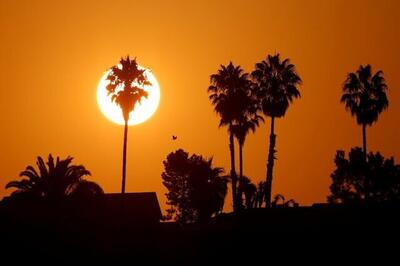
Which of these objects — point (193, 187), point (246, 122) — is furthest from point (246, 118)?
point (193, 187)

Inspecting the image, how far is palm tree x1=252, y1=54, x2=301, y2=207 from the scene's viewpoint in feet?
214

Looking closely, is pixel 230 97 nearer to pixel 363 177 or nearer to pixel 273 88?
pixel 273 88

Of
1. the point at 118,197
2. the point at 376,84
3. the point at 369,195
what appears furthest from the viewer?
the point at 369,195

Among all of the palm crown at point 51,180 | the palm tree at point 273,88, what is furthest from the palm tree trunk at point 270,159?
the palm crown at point 51,180

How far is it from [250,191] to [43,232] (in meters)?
39.7

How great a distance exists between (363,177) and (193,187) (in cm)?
2015

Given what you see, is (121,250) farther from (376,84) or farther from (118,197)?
(376,84)

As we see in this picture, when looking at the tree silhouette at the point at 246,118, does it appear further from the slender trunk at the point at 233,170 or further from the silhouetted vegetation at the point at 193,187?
the silhouetted vegetation at the point at 193,187

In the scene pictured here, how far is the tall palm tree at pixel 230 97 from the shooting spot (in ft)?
217

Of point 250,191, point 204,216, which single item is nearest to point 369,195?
point 250,191

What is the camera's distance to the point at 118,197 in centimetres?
5816

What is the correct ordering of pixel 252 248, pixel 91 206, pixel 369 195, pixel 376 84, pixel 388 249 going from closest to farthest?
pixel 388 249 → pixel 252 248 → pixel 91 206 → pixel 376 84 → pixel 369 195

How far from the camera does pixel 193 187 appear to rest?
86.4 m

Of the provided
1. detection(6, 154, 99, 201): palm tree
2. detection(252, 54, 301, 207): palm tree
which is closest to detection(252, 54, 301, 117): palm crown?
detection(252, 54, 301, 207): palm tree
